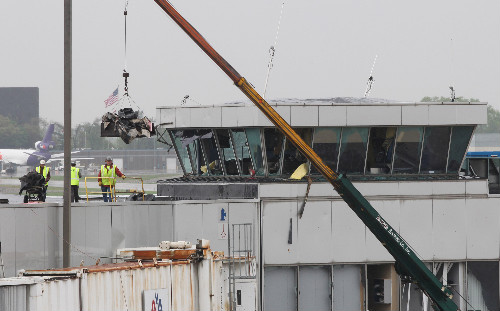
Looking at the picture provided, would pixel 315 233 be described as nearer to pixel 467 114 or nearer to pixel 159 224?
pixel 159 224

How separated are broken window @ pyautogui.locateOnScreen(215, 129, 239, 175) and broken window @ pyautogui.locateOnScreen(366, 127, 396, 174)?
14.9ft

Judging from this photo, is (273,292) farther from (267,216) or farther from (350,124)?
(350,124)

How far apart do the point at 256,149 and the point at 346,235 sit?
4112 millimetres

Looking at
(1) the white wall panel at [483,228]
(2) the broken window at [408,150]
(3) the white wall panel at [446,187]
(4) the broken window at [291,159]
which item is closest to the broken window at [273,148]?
(4) the broken window at [291,159]

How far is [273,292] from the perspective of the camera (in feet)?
106

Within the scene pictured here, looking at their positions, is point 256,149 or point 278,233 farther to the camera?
point 256,149

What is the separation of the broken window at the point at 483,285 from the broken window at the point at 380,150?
4331 millimetres

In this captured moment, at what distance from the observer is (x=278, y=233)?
105 feet

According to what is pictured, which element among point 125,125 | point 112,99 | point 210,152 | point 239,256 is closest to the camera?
point 239,256

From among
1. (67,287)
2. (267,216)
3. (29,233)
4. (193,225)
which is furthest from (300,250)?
(67,287)

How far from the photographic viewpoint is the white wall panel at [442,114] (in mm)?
32719

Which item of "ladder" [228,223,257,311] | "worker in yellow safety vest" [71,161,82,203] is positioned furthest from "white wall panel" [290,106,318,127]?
"worker in yellow safety vest" [71,161,82,203]

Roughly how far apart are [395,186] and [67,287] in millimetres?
15217

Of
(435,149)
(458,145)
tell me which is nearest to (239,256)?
(435,149)
